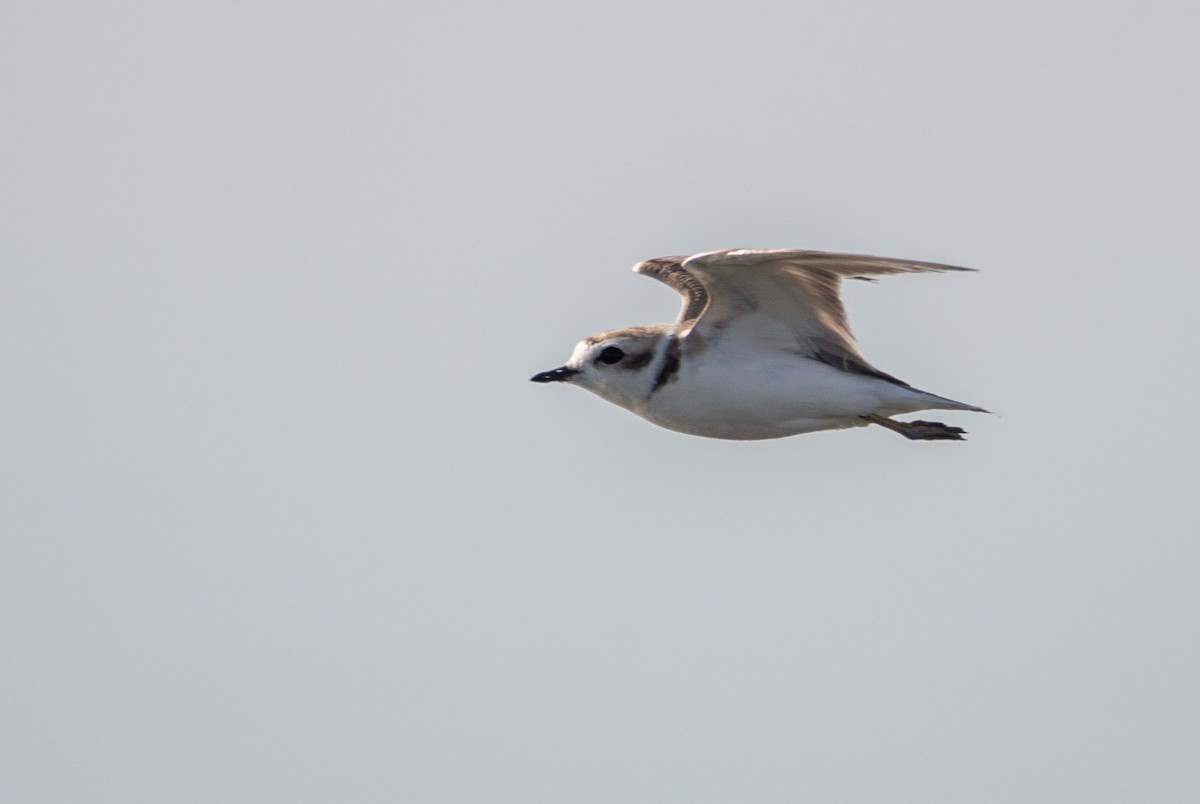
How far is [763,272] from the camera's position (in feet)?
52.8

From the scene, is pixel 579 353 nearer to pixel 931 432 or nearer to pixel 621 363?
pixel 621 363

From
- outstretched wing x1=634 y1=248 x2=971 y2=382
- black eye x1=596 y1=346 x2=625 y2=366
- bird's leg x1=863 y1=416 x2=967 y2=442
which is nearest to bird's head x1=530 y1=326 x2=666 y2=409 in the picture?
black eye x1=596 y1=346 x2=625 y2=366

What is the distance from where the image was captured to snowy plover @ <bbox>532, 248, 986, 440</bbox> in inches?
648

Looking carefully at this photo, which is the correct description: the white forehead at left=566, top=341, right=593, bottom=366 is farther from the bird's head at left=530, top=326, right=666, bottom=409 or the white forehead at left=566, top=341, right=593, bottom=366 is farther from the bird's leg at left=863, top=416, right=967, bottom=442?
the bird's leg at left=863, top=416, right=967, bottom=442

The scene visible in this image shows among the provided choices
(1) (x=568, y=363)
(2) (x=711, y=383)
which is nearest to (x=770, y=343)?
(2) (x=711, y=383)

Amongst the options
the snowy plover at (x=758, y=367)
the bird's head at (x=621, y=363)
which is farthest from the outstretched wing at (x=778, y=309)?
the bird's head at (x=621, y=363)

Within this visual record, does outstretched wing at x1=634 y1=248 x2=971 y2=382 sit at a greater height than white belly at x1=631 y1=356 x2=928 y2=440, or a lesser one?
greater

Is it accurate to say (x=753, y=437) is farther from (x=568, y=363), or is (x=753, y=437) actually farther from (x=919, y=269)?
(x=919, y=269)

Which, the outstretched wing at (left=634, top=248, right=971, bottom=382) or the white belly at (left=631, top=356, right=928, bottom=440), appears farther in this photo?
the white belly at (left=631, top=356, right=928, bottom=440)

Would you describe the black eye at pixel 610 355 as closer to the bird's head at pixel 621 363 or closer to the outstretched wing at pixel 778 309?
the bird's head at pixel 621 363

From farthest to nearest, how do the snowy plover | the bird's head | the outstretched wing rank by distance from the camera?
the bird's head
the snowy plover
the outstretched wing

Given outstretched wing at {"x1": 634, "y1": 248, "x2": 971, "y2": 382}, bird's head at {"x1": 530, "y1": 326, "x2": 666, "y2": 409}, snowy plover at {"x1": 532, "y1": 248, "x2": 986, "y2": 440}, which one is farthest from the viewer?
bird's head at {"x1": 530, "y1": 326, "x2": 666, "y2": 409}

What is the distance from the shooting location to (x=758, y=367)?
16.6m

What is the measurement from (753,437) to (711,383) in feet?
2.40
